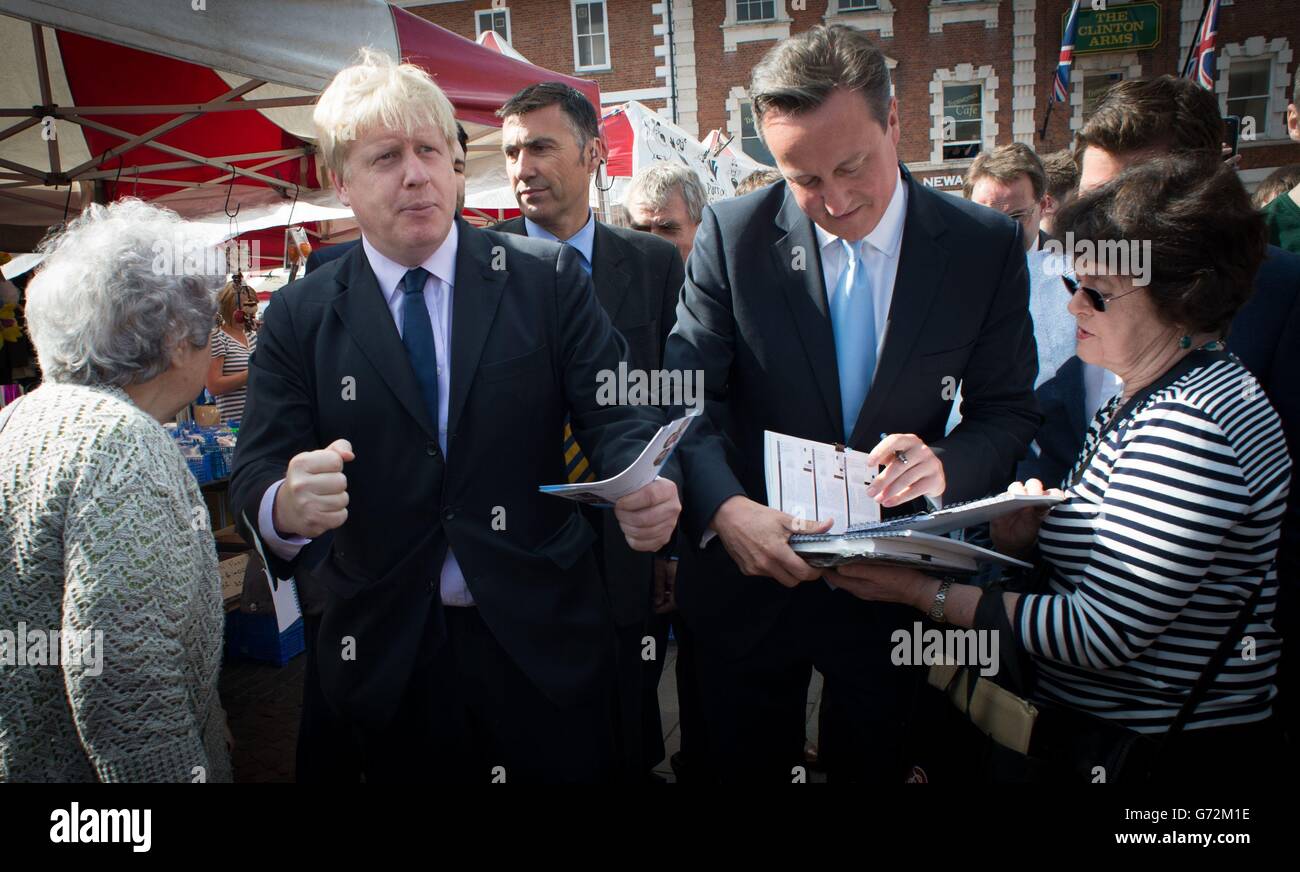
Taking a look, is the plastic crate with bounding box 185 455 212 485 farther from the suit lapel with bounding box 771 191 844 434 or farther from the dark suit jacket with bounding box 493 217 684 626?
the suit lapel with bounding box 771 191 844 434

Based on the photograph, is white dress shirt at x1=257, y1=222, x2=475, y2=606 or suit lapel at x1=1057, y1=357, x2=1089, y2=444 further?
suit lapel at x1=1057, y1=357, x2=1089, y2=444

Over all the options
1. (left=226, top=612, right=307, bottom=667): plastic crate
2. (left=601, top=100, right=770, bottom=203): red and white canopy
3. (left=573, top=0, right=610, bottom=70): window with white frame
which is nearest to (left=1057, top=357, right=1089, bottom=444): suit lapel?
(left=226, top=612, right=307, bottom=667): plastic crate

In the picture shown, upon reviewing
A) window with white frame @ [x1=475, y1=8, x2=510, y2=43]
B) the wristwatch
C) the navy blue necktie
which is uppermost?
window with white frame @ [x1=475, y1=8, x2=510, y2=43]

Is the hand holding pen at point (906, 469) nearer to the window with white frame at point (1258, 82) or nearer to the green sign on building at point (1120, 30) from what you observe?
the green sign on building at point (1120, 30)

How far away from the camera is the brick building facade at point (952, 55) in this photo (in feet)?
67.6

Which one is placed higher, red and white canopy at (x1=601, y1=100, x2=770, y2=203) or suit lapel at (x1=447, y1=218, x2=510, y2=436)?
red and white canopy at (x1=601, y1=100, x2=770, y2=203)

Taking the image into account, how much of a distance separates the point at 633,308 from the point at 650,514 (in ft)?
5.05

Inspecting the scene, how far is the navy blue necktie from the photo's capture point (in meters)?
1.89

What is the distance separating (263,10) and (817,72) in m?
2.57

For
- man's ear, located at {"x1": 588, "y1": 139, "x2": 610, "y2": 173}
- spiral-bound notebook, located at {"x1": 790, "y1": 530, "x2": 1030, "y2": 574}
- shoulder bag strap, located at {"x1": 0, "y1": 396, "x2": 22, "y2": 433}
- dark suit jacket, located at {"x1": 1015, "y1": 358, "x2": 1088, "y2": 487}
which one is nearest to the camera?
spiral-bound notebook, located at {"x1": 790, "y1": 530, "x2": 1030, "y2": 574}

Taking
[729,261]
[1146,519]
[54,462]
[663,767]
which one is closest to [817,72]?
[729,261]

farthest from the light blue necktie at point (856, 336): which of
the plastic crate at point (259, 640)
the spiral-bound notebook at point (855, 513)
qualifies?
the plastic crate at point (259, 640)

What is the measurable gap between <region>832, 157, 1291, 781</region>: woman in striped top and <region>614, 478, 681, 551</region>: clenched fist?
0.45 m
